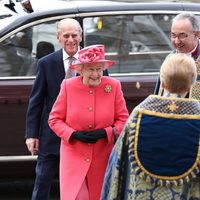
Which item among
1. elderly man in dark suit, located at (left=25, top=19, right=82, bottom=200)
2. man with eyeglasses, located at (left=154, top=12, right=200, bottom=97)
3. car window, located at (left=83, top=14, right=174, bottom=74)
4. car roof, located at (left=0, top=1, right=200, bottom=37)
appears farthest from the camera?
car window, located at (left=83, top=14, right=174, bottom=74)

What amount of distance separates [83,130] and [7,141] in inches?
80.7

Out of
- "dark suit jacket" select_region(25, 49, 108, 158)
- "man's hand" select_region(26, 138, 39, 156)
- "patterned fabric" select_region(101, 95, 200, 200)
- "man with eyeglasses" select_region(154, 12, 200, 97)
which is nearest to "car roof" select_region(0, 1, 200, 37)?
"dark suit jacket" select_region(25, 49, 108, 158)

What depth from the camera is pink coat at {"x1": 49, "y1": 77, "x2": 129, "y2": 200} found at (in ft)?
16.8

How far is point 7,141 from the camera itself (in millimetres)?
7008

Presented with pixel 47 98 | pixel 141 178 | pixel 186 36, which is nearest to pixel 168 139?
pixel 141 178

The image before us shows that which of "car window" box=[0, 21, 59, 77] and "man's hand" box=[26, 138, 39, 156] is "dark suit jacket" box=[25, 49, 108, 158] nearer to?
"man's hand" box=[26, 138, 39, 156]

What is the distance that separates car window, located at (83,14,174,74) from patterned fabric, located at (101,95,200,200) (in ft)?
9.78

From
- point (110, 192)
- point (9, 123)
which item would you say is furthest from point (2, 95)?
point (110, 192)

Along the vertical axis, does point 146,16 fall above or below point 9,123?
above

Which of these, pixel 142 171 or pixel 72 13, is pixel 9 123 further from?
pixel 142 171

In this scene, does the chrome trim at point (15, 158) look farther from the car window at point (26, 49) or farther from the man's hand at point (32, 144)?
the man's hand at point (32, 144)

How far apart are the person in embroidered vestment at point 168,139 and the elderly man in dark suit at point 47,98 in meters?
1.65

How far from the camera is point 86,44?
7.12 metres

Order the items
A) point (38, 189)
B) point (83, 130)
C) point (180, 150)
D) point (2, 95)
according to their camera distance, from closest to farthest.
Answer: point (180, 150), point (83, 130), point (38, 189), point (2, 95)
